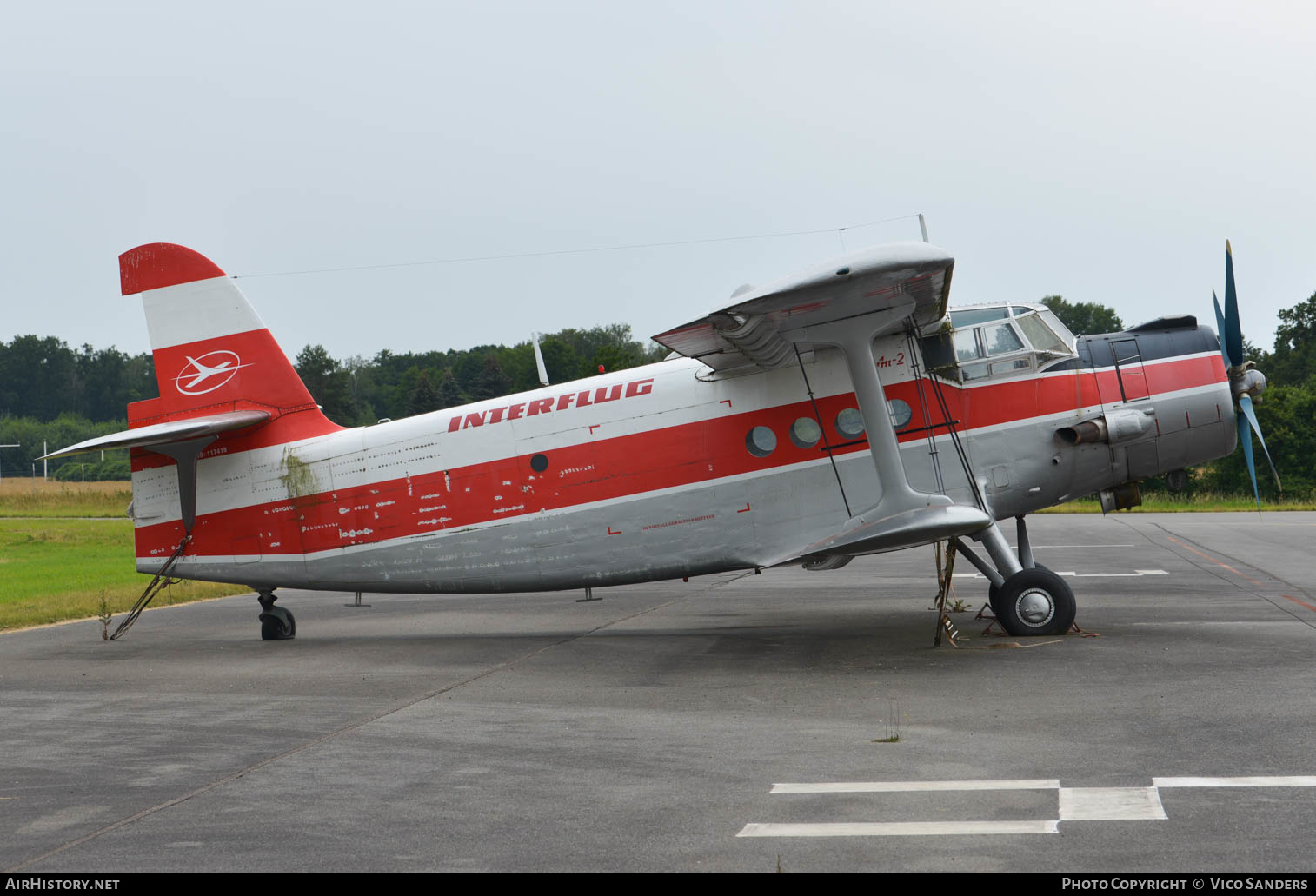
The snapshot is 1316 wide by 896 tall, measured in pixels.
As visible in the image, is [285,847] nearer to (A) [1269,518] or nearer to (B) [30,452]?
(A) [1269,518]

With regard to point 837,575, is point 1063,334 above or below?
above

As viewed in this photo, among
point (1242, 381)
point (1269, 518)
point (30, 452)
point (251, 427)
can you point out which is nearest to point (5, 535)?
point (251, 427)

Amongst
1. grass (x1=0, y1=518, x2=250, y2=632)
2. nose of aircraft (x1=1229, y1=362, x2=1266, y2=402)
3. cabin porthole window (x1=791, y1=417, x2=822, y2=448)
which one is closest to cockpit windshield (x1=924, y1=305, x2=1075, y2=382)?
cabin porthole window (x1=791, y1=417, x2=822, y2=448)

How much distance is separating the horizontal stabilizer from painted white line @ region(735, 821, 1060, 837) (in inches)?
390

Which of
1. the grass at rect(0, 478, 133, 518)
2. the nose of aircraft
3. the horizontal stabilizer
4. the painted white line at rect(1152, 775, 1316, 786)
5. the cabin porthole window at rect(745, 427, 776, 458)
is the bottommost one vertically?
the painted white line at rect(1152, 775, 1316, 786)

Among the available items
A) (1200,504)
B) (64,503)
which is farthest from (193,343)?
(64,503)

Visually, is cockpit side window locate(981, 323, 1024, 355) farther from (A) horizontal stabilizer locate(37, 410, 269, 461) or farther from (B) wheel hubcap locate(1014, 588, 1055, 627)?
(A) horizontal stabilizer locate(37, 410, 269, 461)

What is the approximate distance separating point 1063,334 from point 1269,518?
25398mm

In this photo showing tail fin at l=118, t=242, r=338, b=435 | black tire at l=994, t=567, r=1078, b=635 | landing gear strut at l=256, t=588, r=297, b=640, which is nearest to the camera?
black tire at l=994, t=567, r=1078, b=635

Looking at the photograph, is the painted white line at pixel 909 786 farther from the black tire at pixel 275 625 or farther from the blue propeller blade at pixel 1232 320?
the black tire at pixel 275 625

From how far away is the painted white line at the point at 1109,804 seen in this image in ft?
18.4

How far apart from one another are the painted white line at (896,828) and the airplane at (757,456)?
17.4ft

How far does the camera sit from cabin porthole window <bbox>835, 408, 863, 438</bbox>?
12164 millimetres

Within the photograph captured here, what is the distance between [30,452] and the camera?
11006 cm
